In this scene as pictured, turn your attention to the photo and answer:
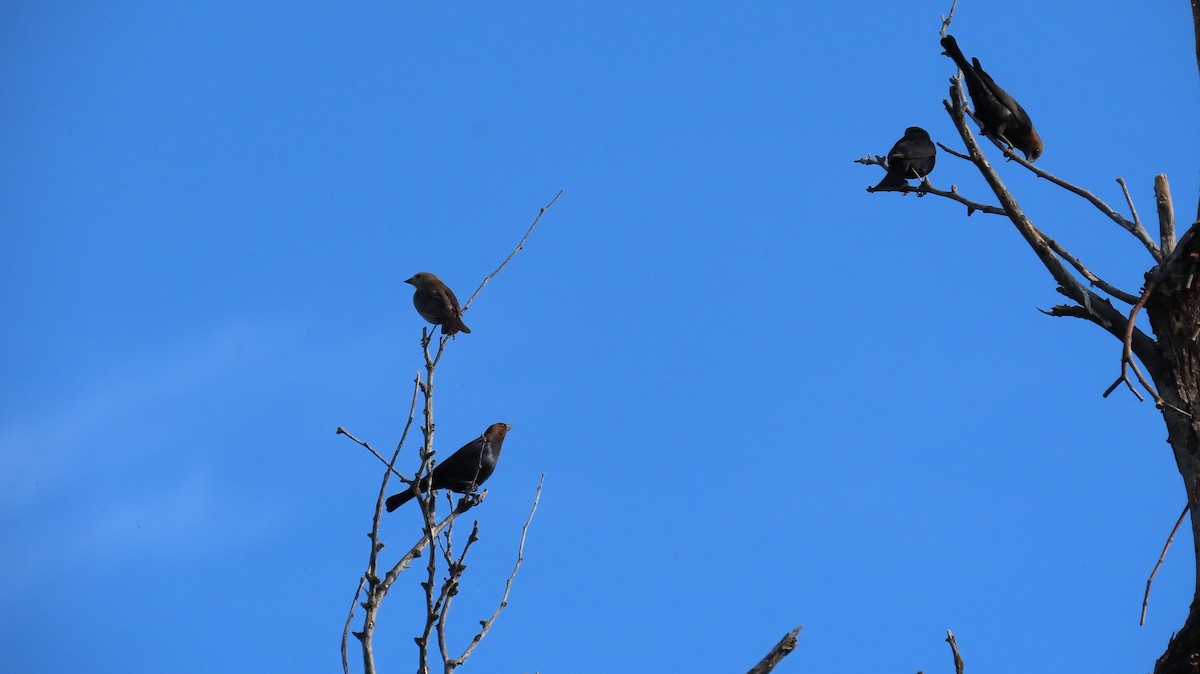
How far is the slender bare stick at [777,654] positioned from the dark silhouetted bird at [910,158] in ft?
17.9

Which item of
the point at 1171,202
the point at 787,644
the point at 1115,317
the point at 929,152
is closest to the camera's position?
the point at 787,644

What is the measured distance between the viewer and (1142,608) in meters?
3.85

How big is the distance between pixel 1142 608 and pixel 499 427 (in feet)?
Result: 18.0

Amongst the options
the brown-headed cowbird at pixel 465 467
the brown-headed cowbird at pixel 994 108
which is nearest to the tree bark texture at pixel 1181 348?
the brown-headed cowbird at pixel 994 108

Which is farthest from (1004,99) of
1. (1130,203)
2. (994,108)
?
(1130,203)

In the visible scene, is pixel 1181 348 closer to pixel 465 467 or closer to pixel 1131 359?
pixel 1131 359

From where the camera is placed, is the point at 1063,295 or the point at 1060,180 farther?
the point at 1060,180

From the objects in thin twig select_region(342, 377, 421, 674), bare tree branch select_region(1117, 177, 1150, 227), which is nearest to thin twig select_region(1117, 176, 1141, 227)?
bare tree branch select_region(1117, 177, 1150, 227)

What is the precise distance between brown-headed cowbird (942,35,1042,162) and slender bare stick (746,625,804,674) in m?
5.16

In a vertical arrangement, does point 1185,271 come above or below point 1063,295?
below

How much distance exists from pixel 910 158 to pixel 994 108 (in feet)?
3.25

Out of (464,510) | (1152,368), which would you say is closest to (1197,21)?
(1152,368)

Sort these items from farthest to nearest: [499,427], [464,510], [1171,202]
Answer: [499,427] < [464,510] < [1171,202]

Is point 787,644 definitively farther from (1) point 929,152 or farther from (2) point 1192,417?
(1) point 929,152
